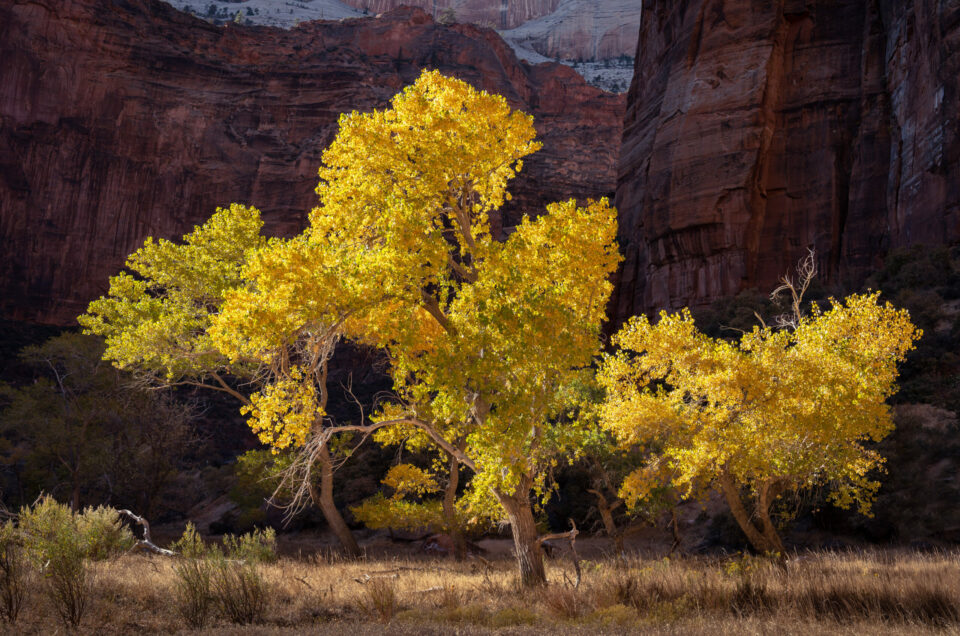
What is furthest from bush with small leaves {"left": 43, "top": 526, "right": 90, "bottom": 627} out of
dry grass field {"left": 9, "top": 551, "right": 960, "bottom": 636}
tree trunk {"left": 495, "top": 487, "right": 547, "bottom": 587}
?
tree trunk {"left": 495, "top": 487, "right": 547, "bottom": 587}

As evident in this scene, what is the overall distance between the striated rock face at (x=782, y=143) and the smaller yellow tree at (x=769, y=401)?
2810cm

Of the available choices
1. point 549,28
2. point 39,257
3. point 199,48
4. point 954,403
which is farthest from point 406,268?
point 549,28

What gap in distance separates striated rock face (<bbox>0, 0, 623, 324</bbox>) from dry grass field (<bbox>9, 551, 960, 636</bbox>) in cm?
5734

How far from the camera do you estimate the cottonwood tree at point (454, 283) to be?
31.1 ft

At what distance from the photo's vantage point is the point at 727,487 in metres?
11.9

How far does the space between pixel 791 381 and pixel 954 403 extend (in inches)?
621

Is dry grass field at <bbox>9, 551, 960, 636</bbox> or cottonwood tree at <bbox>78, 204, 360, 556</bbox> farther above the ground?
cottonwood tree at <bbox>78, 204, 360, 556</bbox>

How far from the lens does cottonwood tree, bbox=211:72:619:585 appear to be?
9.48 m

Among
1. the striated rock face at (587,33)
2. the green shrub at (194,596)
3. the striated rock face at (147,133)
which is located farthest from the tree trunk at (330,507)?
Answer: the striated rock face at (587,33)

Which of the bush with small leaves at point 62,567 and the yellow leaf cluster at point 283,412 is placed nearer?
the bush with small leaves at point 62,567

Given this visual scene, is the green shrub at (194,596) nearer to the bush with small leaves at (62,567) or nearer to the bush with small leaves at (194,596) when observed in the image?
the bush with small leaves at (194,596)

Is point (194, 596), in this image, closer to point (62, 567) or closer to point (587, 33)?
point (62, 567)

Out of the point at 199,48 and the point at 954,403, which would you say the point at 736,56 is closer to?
the point at 954,403

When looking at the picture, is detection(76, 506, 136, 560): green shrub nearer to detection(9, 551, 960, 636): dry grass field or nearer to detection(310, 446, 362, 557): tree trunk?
detection(9, 551, 960, 636): dry grass field
